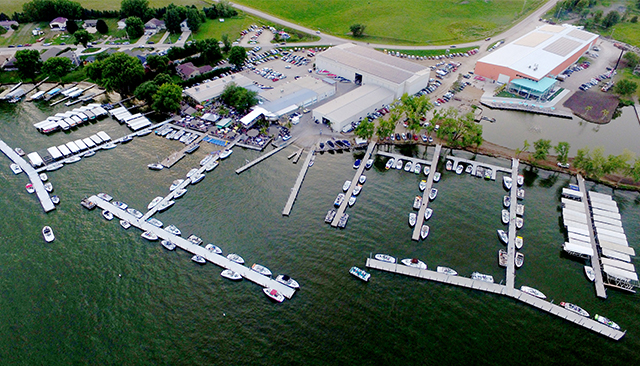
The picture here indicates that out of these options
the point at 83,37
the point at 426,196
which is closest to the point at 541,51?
the point at 426,196

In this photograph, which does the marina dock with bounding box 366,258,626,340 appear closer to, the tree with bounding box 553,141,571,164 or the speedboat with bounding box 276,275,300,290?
the speedboat with bounding box 276,275,300,290

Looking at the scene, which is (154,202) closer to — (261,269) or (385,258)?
(261,269)

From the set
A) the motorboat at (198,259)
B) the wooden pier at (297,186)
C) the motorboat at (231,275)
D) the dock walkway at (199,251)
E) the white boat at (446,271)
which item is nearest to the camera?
the dock walkway at (199,251)

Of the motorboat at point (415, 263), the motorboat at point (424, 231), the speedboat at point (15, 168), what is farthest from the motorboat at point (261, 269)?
the speedboat at point (15, 168)

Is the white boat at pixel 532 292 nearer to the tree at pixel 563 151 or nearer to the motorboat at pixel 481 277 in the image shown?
the motorboat at pixel 481 277

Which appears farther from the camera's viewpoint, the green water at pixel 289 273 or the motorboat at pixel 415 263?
the motorboat at pixel 415 263
